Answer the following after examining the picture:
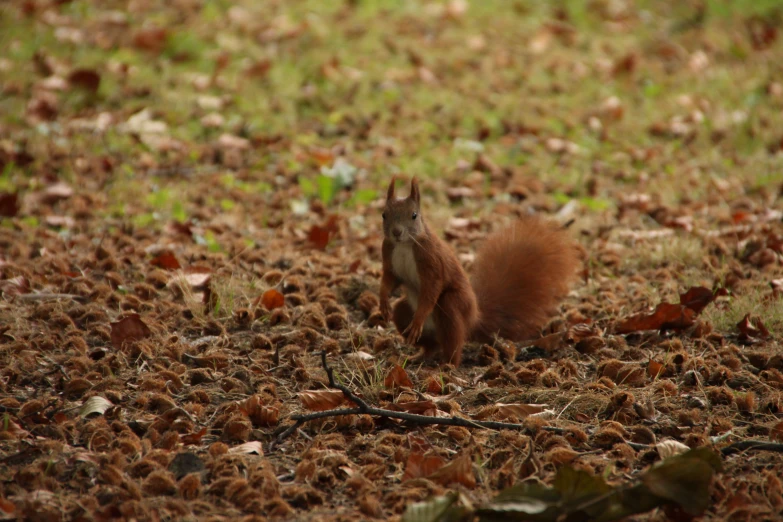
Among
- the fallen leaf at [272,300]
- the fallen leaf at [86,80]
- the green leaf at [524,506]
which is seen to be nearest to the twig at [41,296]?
the fallen leaf at [272,300]

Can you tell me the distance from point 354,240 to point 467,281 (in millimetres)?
1084

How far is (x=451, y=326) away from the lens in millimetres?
2797

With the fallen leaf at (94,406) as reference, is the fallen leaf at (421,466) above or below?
above

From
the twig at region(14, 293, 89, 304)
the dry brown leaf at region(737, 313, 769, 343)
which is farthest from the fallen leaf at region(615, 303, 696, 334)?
the twig at region(14, 293, 89, 304)

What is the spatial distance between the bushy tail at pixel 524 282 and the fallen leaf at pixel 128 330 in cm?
113

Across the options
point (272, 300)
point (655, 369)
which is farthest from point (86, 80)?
point (655, 369)

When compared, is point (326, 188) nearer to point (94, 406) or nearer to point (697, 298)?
point (697, 298)

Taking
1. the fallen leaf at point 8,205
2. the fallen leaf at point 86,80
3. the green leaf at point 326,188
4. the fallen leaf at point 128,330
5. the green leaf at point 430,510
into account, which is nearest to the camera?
the green leaf at point 430,510

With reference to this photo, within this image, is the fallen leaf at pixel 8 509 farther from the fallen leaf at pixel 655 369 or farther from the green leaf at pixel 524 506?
the fallen leaf at pixel 655 369

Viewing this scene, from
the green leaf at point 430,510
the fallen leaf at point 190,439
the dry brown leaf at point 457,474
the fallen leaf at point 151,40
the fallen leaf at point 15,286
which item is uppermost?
the fallen leaf at point 151,40

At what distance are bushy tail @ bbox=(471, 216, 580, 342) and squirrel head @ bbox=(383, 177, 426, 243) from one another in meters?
0.40

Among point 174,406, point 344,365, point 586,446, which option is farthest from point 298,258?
point 586,446

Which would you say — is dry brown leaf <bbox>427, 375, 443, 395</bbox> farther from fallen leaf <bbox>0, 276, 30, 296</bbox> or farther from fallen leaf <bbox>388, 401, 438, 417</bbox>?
fallen leaf <bbox>0, 276, 30, 296</bbox>

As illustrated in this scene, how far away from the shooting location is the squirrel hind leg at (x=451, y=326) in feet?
9.18
